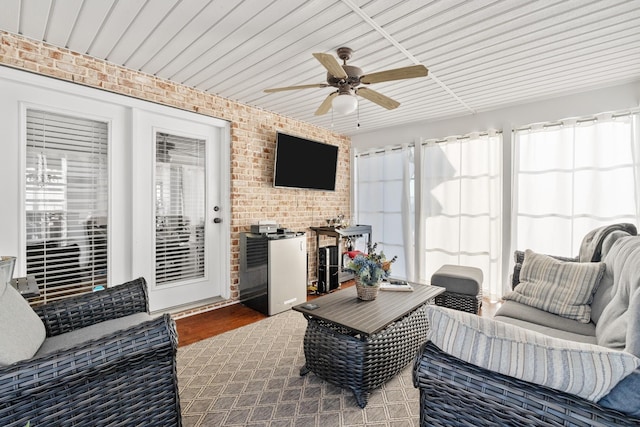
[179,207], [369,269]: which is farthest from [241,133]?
[369,269]

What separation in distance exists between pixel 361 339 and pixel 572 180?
10.1ft

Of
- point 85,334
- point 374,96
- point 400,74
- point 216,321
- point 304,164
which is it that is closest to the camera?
point 85,334

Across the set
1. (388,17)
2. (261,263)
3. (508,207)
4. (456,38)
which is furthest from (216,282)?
(508,207)

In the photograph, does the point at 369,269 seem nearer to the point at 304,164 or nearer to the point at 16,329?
the point at 16,329

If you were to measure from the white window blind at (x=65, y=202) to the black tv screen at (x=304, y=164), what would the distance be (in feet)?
6.00

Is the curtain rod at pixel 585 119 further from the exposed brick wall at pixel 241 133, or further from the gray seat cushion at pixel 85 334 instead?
the gray seat cushion at pixel 85 334

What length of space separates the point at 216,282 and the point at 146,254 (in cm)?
86

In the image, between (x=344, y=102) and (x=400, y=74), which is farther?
(x=344, y=102)

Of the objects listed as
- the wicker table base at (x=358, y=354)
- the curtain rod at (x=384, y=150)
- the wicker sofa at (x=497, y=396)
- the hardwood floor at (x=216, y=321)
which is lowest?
the hardwood floor at (x=216, y=321)

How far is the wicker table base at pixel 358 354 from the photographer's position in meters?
1.76

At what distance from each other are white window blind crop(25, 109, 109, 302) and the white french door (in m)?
0.29

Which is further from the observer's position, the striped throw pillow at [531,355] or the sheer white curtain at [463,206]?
the sheer white curtain at [463,206]

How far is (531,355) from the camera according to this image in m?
0.88

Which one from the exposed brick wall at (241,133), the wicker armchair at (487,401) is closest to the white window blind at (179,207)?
the exposed brick wall at (241,133)
